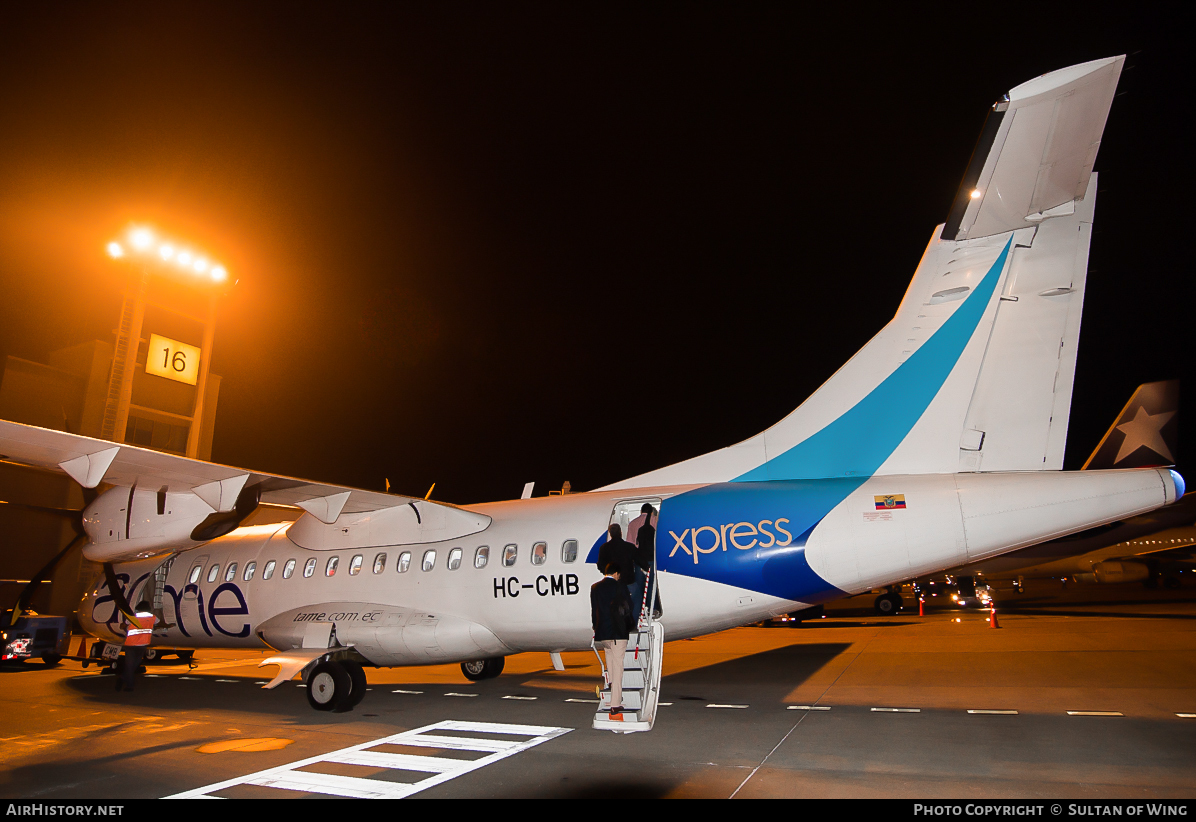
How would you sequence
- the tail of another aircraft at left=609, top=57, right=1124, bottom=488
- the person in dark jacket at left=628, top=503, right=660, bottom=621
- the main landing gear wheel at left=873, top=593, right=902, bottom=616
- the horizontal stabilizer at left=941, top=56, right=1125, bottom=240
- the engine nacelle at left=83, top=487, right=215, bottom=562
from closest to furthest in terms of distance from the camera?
1. the horizontal stabilizer at left=941, top=56, right=1125, bottom=240
2. the tail of another aircraft at left=609, top=57, right=1124, bottom=488
3. the person in dark jacket at left=628, top=503, right=660, bottom=621
4. the engine nacelle at left=83, top=487, right=215, bottom=562
5. the main landing gear wheel at left=873, top=593, right=902, bottom=616

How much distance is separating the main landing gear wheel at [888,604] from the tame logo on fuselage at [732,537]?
63.2 ft

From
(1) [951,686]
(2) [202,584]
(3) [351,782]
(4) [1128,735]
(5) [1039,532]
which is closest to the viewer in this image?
(3) [351,782]

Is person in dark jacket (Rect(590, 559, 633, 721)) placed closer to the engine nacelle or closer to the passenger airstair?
the passenger airstair

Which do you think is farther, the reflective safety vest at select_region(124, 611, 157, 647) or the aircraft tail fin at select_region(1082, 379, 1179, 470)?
the aircraft tail fin at select_region(1082, 379, 1179, 470)

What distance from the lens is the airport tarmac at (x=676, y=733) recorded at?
467 centimetres

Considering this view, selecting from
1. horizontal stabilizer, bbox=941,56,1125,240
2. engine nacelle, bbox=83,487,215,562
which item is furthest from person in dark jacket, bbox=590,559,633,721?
engine nacelle, bbox=83,487,215,562

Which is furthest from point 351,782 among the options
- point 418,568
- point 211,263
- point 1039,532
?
point 211,263

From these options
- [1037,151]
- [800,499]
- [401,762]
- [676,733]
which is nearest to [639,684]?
[676,733]

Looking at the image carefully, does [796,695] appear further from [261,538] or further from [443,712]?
[261,538]

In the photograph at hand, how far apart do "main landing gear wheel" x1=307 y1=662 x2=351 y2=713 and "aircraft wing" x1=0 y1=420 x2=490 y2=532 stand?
2110 mm

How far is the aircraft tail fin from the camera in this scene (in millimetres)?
21016

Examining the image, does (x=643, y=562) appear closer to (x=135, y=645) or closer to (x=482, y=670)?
(x=482, y=670)

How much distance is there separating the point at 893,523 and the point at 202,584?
1089 cm

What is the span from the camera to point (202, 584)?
11.0 m
